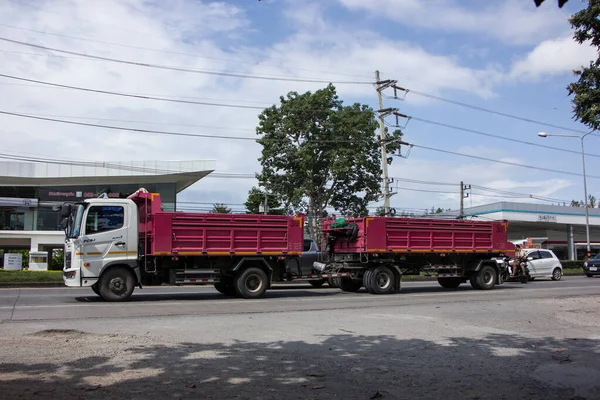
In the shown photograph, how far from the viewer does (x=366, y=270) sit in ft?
59.4

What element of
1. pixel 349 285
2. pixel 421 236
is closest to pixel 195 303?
pixel 349 285

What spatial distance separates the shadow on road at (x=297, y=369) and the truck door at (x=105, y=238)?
536 cm

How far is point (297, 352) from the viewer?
7812 mm

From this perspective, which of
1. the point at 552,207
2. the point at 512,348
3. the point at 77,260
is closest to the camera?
the point at 512,348

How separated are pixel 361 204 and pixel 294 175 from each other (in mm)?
4727

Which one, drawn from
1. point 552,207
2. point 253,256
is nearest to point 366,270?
point 253,256

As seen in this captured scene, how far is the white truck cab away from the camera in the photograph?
46.0 feet

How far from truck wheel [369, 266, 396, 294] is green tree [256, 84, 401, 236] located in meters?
12.8

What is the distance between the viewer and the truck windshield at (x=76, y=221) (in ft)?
46.8

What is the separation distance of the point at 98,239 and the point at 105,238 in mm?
180

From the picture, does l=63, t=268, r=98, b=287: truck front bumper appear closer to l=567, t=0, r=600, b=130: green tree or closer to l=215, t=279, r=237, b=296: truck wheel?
l=215, t=279, r=237, b=296: truck wheel

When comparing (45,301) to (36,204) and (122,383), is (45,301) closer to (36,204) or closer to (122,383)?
(122,383)

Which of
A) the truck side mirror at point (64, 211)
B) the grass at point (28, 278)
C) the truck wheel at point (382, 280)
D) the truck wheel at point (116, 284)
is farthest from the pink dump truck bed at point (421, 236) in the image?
the grass at point (28, 278)

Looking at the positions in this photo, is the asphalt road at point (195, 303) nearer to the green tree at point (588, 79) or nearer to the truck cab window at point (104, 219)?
the truck cab window at point (104, 219)
